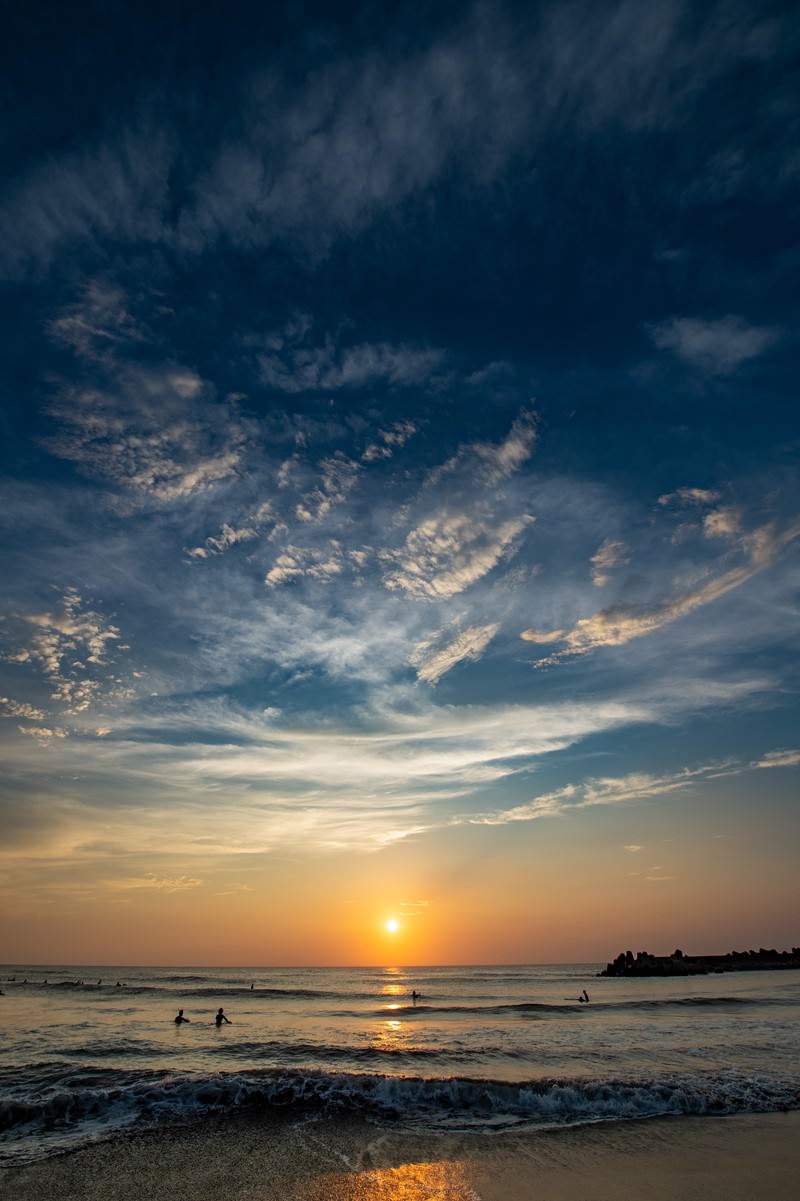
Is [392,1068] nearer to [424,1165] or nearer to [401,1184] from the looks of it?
[424,1165]

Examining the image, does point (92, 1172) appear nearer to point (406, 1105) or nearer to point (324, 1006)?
point (406, 1105)

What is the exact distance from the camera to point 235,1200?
36.9 ft

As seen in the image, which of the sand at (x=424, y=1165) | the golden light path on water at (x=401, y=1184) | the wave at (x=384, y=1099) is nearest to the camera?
the golden light path on water at (x=401, y=1184)

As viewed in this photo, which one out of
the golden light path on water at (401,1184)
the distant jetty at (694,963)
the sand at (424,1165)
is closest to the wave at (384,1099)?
the sand at (424,1165)

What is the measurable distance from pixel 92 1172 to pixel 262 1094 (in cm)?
695

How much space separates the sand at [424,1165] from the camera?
11.6 m

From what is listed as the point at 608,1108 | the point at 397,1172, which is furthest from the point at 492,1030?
the point at 397,1172

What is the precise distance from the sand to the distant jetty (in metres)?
113

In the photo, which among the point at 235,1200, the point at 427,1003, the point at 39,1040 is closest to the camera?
the point at 235,1200

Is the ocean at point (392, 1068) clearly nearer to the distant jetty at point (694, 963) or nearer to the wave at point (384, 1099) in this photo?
the wave at point (384, 1099)

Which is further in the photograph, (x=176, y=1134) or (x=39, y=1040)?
(x=39, y=1040)

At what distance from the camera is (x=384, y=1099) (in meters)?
18.5

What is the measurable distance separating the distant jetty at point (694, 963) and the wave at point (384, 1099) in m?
107

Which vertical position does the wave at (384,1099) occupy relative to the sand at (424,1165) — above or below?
below
